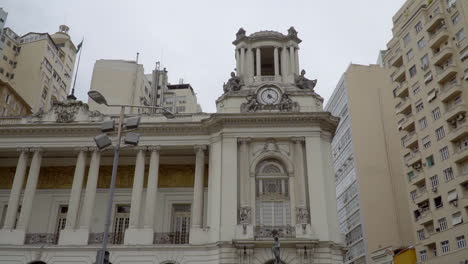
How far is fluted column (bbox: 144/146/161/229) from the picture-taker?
81.0ft

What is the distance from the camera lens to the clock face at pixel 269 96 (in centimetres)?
2656

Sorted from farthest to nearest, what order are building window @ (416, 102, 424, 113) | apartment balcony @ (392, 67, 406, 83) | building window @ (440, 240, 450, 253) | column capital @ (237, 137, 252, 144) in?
apartment balcony @ (392, 67, 406, 83) → building window @ (416, 102, 424, 113) → building window @ (440, 240, 450, 253) → column capital @ (237, 137, 252, 144)

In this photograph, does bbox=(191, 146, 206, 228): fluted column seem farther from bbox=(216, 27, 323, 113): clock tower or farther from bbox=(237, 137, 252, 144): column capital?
bbox=(216, 27, 323, 113): clock tower

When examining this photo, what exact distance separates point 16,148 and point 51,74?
32533mm

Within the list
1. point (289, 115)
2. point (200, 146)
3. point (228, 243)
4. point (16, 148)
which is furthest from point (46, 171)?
point (289, 115)

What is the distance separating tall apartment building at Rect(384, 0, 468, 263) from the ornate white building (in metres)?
12.4

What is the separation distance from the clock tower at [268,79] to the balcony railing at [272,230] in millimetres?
6420

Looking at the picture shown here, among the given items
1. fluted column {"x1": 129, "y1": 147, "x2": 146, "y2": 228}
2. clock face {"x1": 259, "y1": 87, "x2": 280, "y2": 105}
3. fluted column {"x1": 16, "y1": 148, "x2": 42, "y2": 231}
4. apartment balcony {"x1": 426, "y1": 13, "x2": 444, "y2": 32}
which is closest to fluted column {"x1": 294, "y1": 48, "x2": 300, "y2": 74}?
clock face {"x1": 259, "y1": 87, "x2": 280, "y2": 105}

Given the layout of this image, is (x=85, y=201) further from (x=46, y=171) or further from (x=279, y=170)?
(x=279, y=170)

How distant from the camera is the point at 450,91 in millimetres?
34312

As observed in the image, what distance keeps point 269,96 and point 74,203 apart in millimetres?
11992

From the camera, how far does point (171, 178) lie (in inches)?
1096

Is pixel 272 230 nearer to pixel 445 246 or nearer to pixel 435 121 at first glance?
pixel 445 246

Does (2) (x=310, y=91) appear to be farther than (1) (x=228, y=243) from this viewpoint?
Yes
